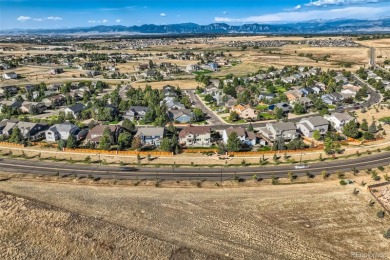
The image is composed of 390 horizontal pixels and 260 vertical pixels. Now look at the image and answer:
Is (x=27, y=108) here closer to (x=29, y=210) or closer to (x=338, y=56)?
(x=29, y=210)

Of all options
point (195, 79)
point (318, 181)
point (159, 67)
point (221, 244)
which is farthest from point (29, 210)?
point (159, 67)

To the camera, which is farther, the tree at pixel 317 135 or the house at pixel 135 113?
the house at pixel 135 113

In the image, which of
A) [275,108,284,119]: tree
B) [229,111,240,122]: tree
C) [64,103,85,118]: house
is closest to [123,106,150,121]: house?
[64,103,85,118]: house

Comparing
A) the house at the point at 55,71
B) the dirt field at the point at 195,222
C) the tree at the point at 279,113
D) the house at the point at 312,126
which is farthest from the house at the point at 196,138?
the house at the point at 55,71

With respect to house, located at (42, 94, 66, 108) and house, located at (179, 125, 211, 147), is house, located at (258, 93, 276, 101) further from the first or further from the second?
house, located at (42, 94, 66, 108)

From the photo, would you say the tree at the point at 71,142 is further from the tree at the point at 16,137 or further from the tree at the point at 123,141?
the tree at the point at 16,137
